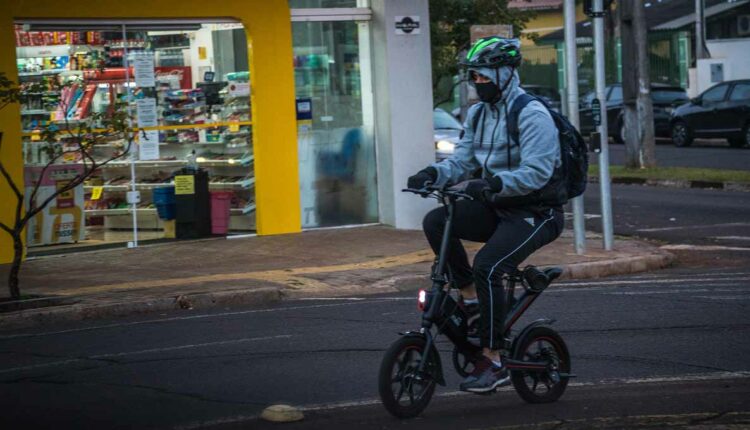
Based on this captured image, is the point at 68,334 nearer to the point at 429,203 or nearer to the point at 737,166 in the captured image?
the point at 429,203

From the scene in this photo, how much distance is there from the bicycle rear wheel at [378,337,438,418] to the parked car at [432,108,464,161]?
49.5 ft

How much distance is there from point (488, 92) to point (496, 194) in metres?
0.61

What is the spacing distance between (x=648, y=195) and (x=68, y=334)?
1400 cm

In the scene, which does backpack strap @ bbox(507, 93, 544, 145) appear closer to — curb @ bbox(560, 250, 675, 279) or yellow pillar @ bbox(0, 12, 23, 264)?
curb @ bbox(560, 250, 675, 279)

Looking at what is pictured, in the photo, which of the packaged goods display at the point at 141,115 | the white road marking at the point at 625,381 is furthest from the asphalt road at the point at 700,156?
the white road marking at the point at 625,381

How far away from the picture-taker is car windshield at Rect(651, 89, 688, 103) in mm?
35719

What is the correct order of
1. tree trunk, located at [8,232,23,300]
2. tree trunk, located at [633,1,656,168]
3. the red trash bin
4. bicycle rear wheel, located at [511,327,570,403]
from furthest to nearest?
tree trunk, located at [633,1,656,168] → the red trash bin → tree trunk, located at [8,232,23,300] → bicycle rear wheel, located at [511,327,570,403]

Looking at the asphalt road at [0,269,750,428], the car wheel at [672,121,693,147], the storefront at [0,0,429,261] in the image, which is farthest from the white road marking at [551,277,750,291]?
the car wheel at [672,121,693,147]

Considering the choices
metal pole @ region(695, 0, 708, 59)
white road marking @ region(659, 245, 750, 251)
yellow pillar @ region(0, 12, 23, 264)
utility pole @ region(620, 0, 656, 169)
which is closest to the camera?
yellow pillar @ region(0, 12, 23, 264)

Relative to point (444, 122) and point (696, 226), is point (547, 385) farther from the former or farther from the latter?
point (444, 122)

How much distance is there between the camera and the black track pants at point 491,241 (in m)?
6.22

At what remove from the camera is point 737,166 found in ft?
84.6

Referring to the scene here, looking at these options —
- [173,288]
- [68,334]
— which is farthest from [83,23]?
[68,334]

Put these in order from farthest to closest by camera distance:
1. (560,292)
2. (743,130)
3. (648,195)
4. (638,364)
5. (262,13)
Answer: (743,130)
(648,195)
(262,13)
(560,292)
(638,364)
